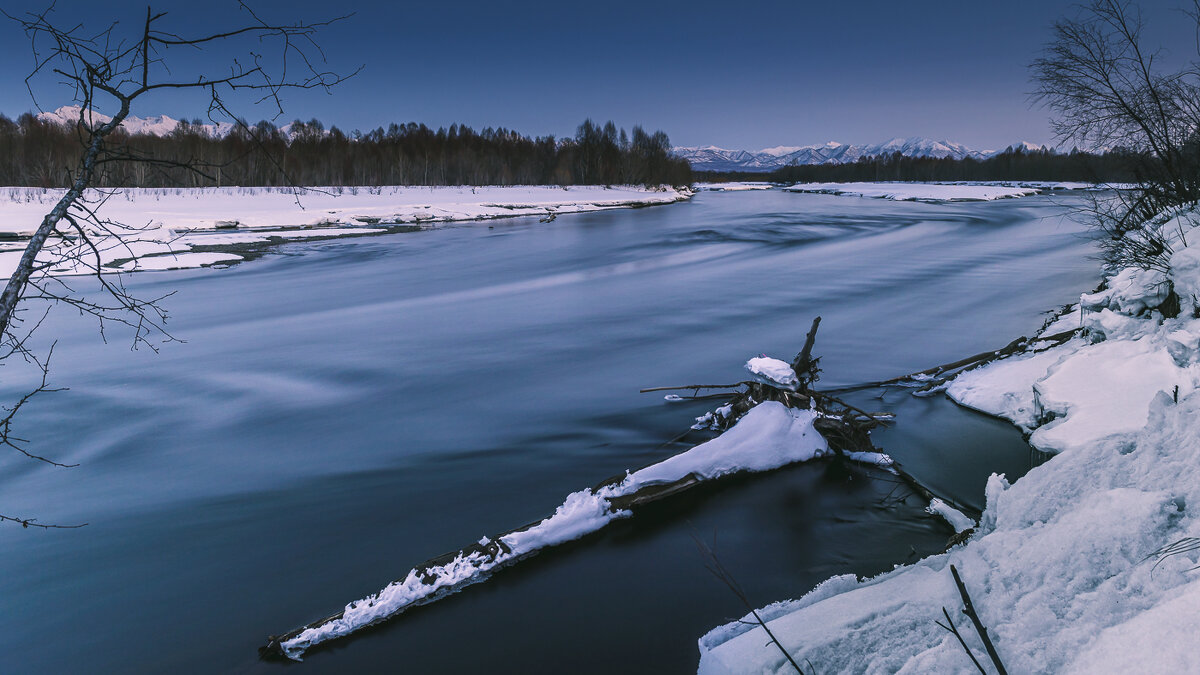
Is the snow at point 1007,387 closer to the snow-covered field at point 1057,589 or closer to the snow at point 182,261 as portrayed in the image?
the snow-covered field at point 1057,589

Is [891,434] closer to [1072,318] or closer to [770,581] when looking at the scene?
[770,581]

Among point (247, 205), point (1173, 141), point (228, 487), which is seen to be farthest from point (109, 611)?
point (247, 205)

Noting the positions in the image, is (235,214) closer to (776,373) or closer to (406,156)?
(776,373)

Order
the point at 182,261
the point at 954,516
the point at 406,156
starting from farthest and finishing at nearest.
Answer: the point at 406,156
the point at 182,261
the point at 954,516

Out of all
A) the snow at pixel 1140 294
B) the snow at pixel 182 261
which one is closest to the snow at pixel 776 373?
the snow at pixel 1140 294

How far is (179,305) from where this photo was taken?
14.9m

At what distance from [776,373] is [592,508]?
6.87 ft

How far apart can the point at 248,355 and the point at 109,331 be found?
4.21 metres

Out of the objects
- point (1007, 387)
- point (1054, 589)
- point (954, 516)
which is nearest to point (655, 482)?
point (954, 516)

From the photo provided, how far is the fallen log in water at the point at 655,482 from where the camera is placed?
387 centimetres

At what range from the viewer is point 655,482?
5.21 metres

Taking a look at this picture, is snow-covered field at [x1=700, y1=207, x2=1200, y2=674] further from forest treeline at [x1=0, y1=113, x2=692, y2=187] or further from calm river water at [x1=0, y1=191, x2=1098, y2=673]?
forest treeline at [x1=0, y1=113, x2=692, y2=187]

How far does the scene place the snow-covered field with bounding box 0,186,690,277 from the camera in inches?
818

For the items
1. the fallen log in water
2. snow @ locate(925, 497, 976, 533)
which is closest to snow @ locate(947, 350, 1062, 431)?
the fallen log in water
